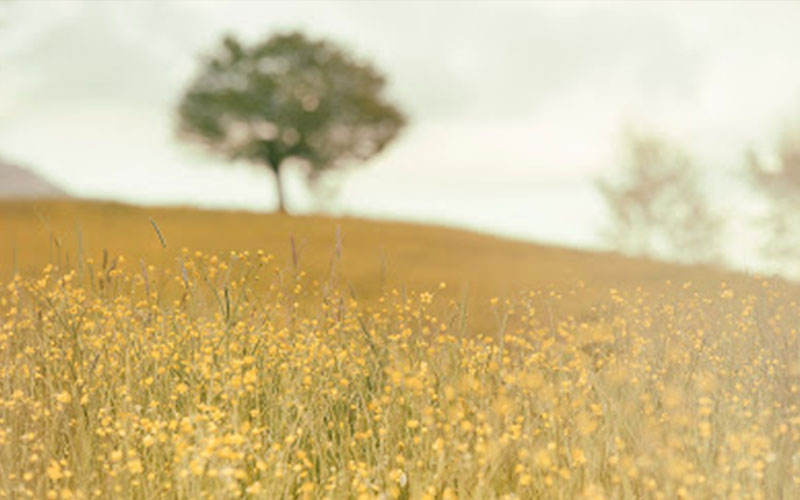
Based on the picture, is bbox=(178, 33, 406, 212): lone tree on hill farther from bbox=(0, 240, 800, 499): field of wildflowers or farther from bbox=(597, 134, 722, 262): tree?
bbox=(0, 240, 800, 499): field of wildflowers

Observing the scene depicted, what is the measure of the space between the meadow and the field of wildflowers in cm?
2

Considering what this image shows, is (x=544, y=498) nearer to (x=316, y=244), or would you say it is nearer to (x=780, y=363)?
(x=780, y=363)

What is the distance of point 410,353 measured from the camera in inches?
240

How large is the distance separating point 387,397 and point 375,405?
35 centimetres

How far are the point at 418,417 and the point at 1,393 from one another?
284 centimetres

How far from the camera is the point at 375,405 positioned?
5.47 meters

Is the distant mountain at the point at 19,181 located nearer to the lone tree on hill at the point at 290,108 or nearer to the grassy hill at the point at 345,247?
the lone tree on hill at the point at 290,108

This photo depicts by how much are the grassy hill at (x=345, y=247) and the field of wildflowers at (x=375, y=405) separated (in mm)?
6023

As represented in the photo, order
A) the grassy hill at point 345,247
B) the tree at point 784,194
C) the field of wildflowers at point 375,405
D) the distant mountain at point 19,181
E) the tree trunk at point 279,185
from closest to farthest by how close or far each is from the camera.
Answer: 1. the field of wildflowers at point 375,405
2. the grassy hill at point 345,247
3. the tree at point 784,194
4. the tree trunk at point 279,185
5. the distant mountain at point 19,181

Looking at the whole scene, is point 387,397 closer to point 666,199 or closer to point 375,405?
point 375,405

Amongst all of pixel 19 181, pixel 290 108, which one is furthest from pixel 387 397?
pixel 19 181

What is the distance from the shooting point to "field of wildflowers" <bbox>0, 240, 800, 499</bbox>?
4.66 m

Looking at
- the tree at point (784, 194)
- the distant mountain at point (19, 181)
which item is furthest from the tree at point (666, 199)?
the distant mountain at point (19, 181)

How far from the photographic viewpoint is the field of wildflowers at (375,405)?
184 inches
